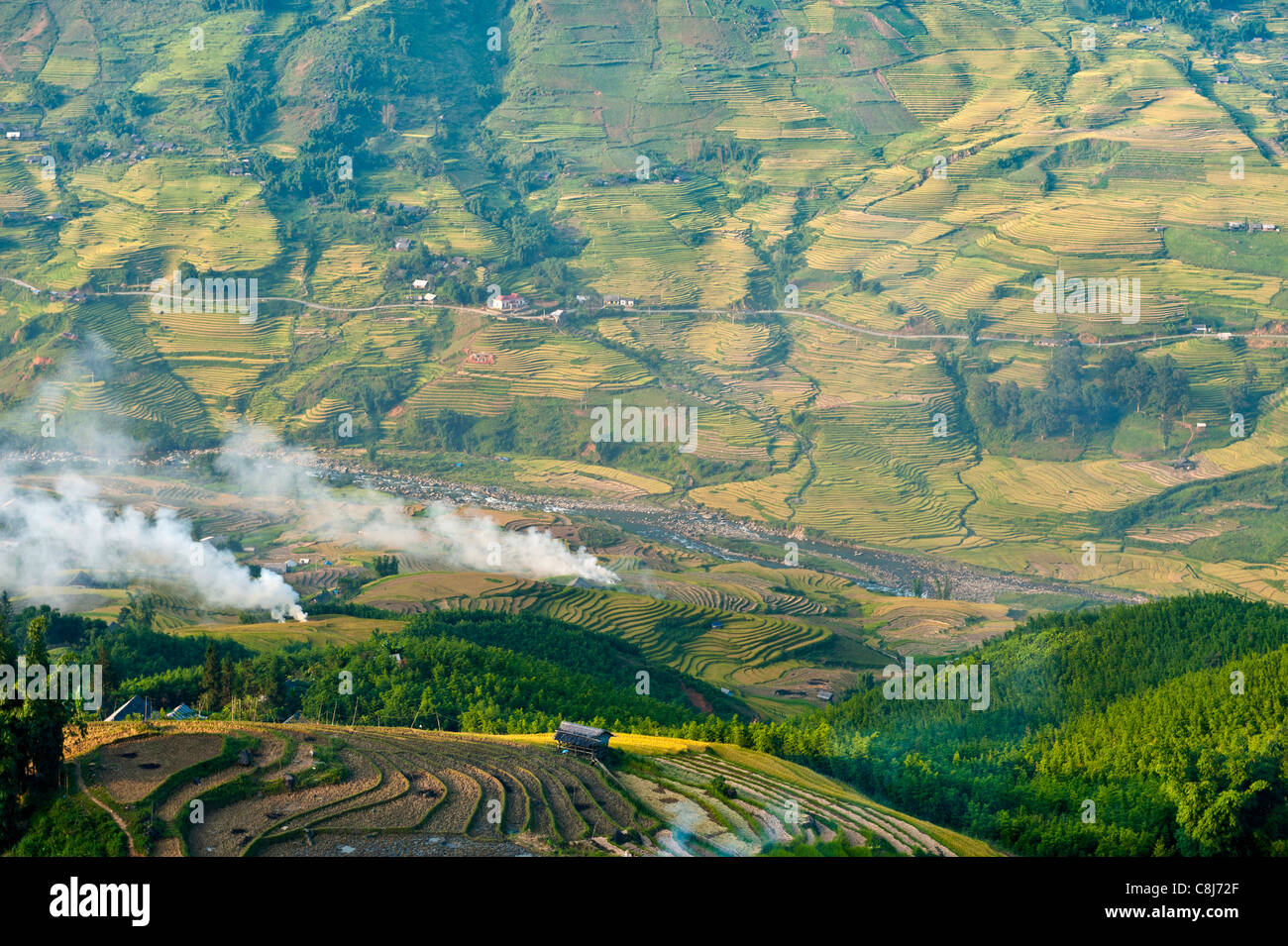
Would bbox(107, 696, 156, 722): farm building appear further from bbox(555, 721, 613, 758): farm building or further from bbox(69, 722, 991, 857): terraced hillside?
bbox(555, 721, 613, 758): farm building

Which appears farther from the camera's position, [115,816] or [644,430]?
[644,430]

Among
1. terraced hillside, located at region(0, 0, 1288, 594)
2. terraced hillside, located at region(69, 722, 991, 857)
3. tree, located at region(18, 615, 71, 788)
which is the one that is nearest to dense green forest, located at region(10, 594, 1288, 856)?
tree, located at region(18, 615, 71, 788)

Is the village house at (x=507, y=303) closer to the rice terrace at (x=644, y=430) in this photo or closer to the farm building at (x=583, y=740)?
the rice terrace at (x=644, y=430)

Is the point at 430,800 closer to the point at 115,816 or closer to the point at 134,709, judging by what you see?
the point at 115,816

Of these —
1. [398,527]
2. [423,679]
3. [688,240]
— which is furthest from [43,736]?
[688,240]

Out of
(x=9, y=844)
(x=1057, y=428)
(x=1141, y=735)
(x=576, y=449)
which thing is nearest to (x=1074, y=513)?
(x=1057, y=428)

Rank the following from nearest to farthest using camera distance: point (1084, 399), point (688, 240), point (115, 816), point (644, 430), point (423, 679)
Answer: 1. point (115, 816)
2. point (423, 679)
3. point (1084, 399)
4. point (644, 430)
5. point (688, 240)
